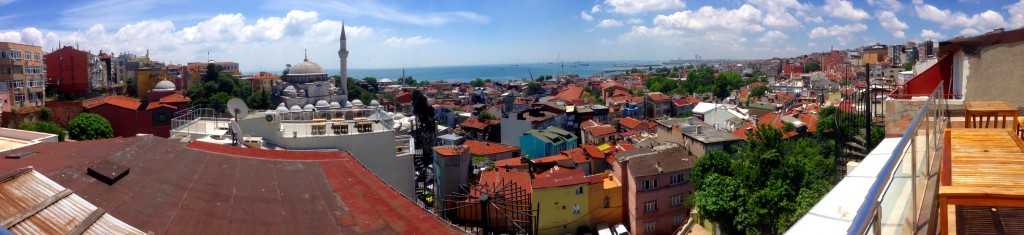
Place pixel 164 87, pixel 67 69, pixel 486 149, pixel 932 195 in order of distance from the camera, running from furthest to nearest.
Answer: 1. pixel 164 87
2. pixel 67 69
3. pixel 486 149
4. pixel 932 195

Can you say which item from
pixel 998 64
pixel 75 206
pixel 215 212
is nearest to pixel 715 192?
pixel 998 64

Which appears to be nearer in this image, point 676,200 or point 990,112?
point 990,112

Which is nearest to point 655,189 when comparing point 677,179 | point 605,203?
point 677,179

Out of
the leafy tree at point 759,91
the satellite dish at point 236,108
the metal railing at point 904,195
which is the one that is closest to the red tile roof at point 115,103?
the satellite dish at point 236,108

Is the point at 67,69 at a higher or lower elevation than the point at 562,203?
higher

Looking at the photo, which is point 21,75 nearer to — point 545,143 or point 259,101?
point 259,101

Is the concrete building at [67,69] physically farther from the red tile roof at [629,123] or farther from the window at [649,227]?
the window at [649,227]

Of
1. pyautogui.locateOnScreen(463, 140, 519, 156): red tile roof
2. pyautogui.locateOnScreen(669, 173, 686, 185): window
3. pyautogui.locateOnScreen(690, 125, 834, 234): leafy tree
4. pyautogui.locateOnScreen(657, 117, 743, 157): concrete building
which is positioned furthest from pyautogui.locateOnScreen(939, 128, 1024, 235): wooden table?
pyautogui.locateOnScreen(463, 140, 519, 156): red tile roof
